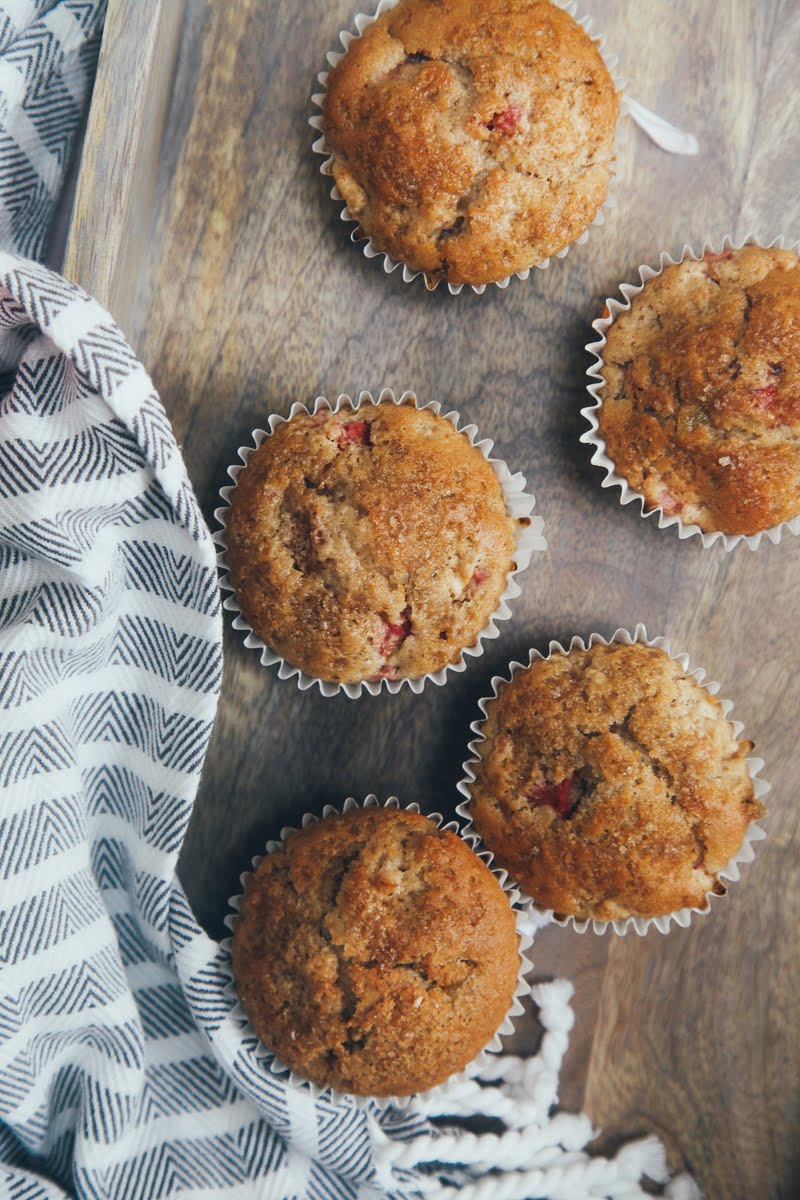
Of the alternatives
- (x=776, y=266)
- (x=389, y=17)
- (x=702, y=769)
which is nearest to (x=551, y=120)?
(x=389, y=17)

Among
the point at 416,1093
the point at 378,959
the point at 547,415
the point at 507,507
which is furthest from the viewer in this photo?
the point at 547,415

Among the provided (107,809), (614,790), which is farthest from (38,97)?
(614,790)

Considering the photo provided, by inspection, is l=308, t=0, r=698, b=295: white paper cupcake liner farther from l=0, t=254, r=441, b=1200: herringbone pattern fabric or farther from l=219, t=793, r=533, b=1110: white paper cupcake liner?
l=219, t=793, r=533, b=1110: white paper cupcake liner

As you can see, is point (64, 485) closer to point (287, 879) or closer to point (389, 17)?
point (287, 879)

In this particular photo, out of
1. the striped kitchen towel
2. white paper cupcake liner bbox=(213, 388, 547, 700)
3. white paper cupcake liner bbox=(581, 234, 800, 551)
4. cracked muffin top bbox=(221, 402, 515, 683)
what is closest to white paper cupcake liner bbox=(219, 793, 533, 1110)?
the striped kitchen towel

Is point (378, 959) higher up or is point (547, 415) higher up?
point (547, 415)

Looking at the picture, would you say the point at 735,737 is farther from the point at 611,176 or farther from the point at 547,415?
the point at 611,176

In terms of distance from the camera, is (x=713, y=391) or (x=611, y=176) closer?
(x=713, y=391)

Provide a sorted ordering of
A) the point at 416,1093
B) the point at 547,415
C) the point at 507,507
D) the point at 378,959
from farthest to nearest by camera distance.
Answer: the point at 547,415 < the point at 507,507 < the point at 416,1093 < the point at 378,959
